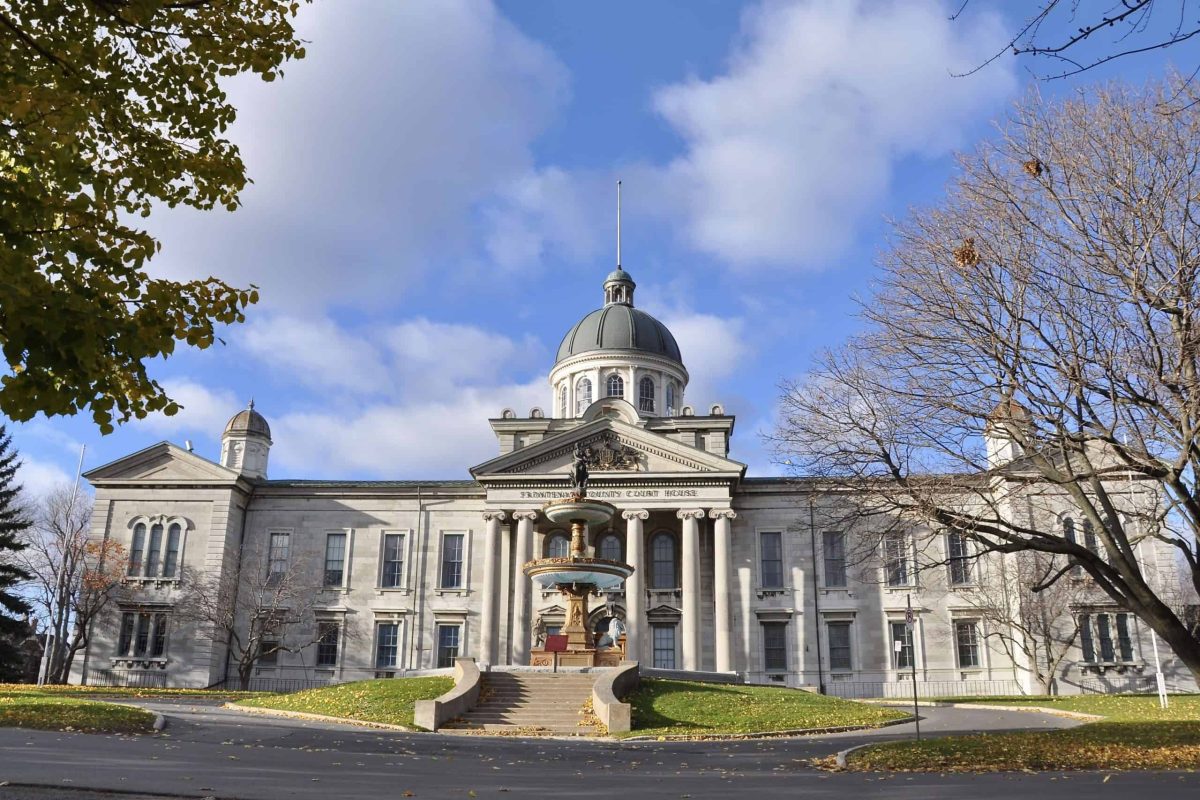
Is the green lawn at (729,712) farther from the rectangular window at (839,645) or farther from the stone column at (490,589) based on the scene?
the rectangular window at (839,645)

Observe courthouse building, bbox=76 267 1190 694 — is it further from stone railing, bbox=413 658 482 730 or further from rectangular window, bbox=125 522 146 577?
Result: stone railing, bbox=413 658 482 730

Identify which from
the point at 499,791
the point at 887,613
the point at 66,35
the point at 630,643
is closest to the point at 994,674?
the point at 887,613

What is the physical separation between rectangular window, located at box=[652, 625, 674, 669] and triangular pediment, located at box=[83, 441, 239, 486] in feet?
72.1

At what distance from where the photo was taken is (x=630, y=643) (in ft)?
142

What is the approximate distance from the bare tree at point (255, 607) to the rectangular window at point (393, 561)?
126 inches

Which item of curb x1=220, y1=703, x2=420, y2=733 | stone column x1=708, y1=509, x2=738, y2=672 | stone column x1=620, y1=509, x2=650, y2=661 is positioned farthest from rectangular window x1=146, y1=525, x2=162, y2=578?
stone column x1=708, y1=509, x2=738, y2=672

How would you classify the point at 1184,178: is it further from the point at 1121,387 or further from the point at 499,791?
the point at 499,791

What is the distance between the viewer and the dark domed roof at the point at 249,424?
177 feet

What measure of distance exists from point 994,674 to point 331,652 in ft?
101

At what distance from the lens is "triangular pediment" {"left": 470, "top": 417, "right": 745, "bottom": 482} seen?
46.7 m

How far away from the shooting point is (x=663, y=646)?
4641cm

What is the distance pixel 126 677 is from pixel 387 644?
11.8m

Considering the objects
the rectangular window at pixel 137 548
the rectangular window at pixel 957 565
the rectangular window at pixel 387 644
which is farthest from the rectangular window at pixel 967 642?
the rectangular window at pixel 137 548

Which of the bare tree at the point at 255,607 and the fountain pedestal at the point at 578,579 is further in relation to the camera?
the bare tree at the point at 255,607
